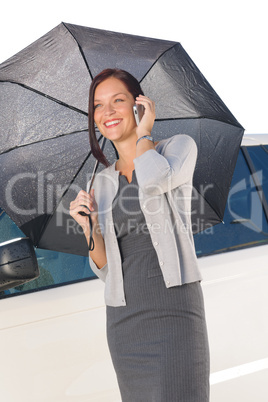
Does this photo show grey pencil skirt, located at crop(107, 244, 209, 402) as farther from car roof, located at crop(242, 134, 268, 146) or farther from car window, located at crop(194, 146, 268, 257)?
car roof, located at crop(242, 134, 268, 146)

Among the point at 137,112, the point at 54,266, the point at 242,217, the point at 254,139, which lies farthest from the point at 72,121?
the point at 254,139

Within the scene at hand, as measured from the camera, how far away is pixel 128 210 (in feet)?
5.95

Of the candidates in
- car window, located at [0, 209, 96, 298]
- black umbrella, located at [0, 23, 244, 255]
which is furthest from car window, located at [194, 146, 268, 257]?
car window, located at [0, 209, 96, 298]

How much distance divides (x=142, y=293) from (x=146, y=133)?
21.6 inches

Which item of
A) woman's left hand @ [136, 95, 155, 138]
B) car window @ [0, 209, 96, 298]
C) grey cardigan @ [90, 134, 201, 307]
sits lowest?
car window @ [0, 209, 96, 298]

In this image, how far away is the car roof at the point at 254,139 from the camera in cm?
296

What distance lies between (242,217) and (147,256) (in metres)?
1.20

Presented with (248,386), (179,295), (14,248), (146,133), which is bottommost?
(248,386)

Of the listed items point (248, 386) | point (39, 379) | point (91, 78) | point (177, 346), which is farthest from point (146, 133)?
point (248, 386)

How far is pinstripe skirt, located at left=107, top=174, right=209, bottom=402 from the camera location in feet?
5.42

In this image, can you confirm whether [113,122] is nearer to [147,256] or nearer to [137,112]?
[137,112]

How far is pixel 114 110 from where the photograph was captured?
1.88m

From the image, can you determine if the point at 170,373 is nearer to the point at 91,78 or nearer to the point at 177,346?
the point at 177,346

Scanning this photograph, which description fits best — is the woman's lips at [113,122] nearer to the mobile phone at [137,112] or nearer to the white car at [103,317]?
the mobile phone at [137,112]
